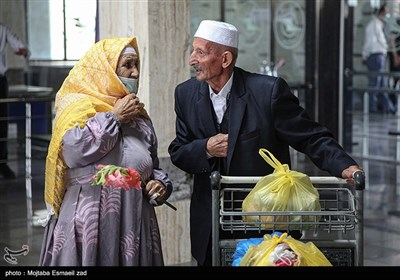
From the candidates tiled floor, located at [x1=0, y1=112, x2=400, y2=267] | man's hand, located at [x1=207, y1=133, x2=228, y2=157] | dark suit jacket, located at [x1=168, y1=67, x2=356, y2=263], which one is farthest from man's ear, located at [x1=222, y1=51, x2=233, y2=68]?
tiled floor, located at [x1=0, y1=112, x2=400, y2=267]

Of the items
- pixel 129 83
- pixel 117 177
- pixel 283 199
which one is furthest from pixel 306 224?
pixel 129 83

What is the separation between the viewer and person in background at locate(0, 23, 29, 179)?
10.9 metres

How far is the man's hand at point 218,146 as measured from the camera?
4.07 meters

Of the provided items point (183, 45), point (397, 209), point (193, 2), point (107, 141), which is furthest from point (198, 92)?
point (193, 2)

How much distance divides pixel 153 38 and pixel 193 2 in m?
5.78

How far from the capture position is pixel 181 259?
6723 millimetres

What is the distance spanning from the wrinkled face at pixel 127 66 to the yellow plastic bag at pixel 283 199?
2.83 feet

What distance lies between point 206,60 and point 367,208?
18.1 ft

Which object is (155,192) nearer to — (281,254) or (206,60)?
(206,60)

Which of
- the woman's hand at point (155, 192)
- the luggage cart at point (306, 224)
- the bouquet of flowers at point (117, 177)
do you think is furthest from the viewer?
the woman's hand at point (155, 192)

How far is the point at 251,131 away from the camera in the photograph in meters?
4.14

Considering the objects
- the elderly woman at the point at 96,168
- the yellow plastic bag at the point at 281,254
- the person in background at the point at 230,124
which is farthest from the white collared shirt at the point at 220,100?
the yellow plastic bag at the point at 281,254

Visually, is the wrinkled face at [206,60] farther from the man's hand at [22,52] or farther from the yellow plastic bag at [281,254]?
the man's hand at [22,52]
